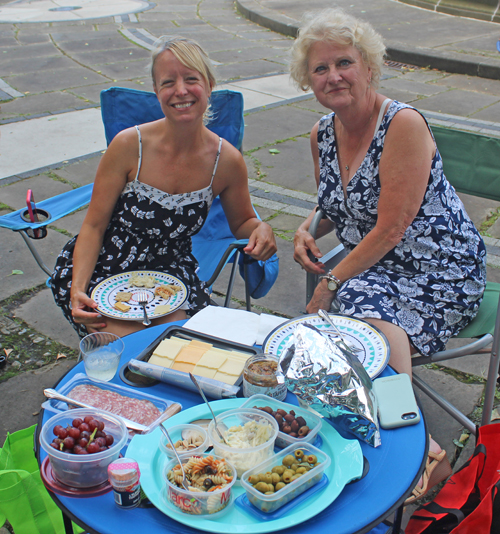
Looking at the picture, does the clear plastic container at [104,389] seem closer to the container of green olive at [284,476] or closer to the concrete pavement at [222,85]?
the container of green olive at [284,476]

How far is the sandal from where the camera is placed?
6.75 feet

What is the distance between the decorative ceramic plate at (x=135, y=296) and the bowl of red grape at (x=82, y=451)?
791 mm

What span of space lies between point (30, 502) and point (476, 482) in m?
1.42

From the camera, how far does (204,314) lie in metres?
2.00

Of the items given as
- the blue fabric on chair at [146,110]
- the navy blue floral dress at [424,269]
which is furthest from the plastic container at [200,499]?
the blue fabric on chair at [146,110]

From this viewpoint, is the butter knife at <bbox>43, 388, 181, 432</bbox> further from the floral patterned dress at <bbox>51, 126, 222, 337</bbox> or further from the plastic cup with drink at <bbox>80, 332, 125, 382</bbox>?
the floral patterned dress at <bbox>51, 126, 222, 337</bbox>

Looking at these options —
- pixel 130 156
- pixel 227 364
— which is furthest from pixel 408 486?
pixel 130 156

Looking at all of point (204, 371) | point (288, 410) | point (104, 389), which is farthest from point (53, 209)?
point (288, 410)

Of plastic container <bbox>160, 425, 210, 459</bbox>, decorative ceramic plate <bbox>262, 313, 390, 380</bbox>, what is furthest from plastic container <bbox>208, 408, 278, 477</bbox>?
decorative ceramic plate <bbox>262, 313, 390, 380</bbox>

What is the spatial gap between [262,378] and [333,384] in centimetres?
24

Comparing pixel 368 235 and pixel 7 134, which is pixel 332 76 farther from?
pixel 7 134

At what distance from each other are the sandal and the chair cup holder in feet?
6.44

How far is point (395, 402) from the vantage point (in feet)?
5.03

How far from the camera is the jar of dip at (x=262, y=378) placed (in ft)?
5.05
